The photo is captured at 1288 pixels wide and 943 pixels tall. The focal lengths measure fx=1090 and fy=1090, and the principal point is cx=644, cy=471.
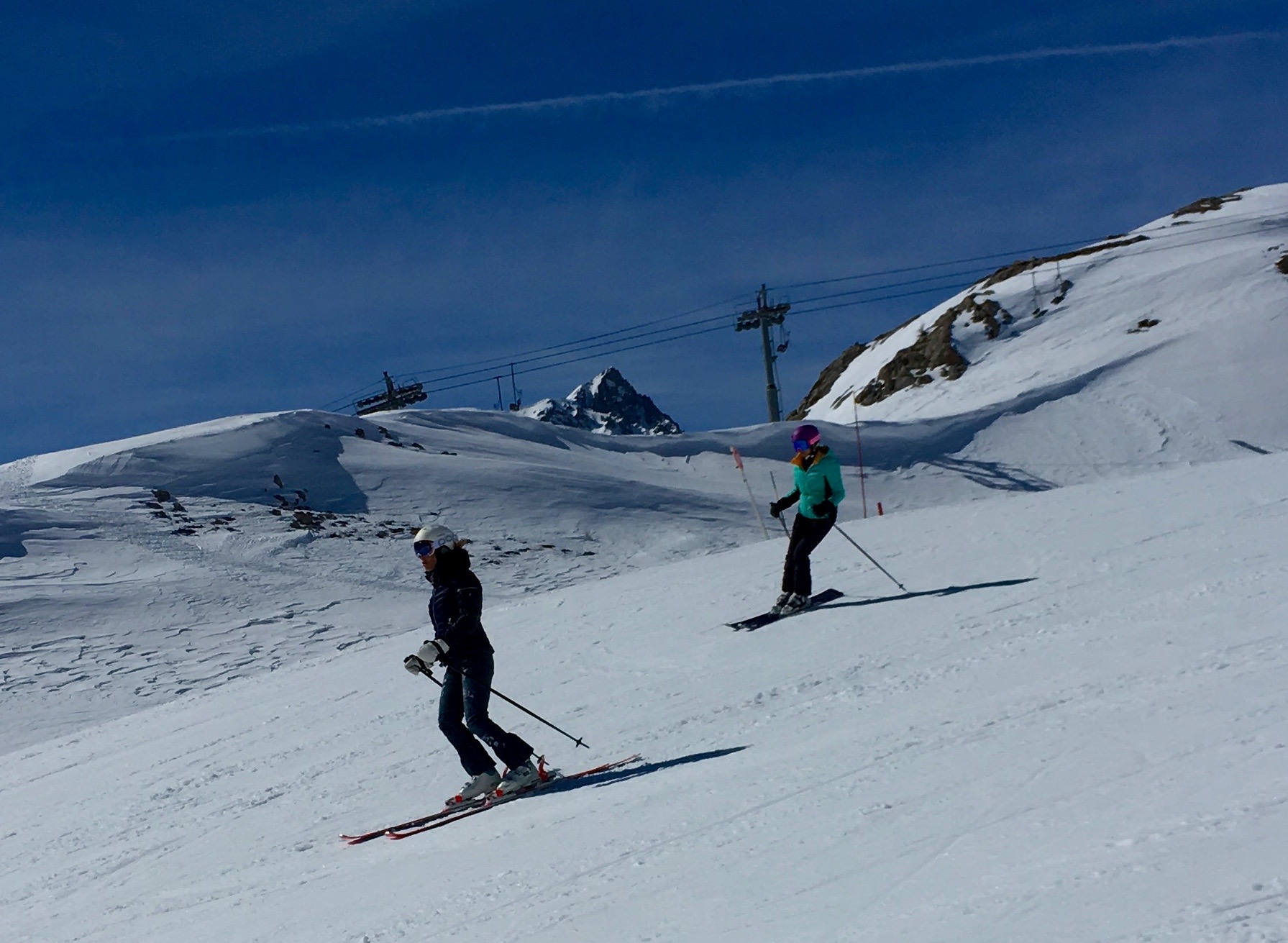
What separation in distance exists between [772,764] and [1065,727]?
1510 mm

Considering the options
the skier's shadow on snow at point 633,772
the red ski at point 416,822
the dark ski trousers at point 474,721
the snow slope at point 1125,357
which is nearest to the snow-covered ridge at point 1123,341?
the snow slope at point 1125,357

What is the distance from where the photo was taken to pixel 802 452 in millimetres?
10516

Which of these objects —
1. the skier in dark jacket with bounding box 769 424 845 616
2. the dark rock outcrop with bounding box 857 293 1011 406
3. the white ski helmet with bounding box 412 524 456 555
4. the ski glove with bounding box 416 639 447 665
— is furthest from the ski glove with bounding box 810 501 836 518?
the dark rock outcrop with bounding box 857 293 1011 406

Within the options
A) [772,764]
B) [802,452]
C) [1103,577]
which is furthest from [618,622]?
[772,764]

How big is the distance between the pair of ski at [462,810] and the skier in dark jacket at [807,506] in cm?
389

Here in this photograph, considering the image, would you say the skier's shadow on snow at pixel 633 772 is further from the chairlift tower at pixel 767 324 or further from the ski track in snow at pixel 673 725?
the chairlift tower at pixel 767 324

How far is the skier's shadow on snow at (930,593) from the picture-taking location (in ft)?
32.4

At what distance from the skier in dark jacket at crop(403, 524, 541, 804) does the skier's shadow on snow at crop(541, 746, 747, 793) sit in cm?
23

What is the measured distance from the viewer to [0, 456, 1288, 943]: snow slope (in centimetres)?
371

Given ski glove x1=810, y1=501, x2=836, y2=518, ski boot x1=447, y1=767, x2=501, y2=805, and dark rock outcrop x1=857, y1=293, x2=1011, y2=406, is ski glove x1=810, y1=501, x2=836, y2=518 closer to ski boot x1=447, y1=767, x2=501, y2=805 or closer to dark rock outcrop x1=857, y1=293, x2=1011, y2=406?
ski boot x1=447, y1=767, x2=501, y2=805

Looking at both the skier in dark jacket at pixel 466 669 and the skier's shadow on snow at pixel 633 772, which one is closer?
the skier's shadow on snow at pixel 633 772

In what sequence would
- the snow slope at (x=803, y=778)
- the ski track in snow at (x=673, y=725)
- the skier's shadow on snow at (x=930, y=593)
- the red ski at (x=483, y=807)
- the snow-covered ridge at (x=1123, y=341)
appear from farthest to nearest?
1. the snow-covered ridge at (x=1123, y=341)
2. the skier's shadow on snow at (x=930, y=593)
3. the red ski at (x=483, y=807)
4. the ski track in snow at (x=673, y=725)
5. the snow slope at (x=803, y=778)

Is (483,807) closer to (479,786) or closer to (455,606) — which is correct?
(479,786)

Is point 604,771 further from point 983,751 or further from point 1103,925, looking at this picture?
point 1103,925
